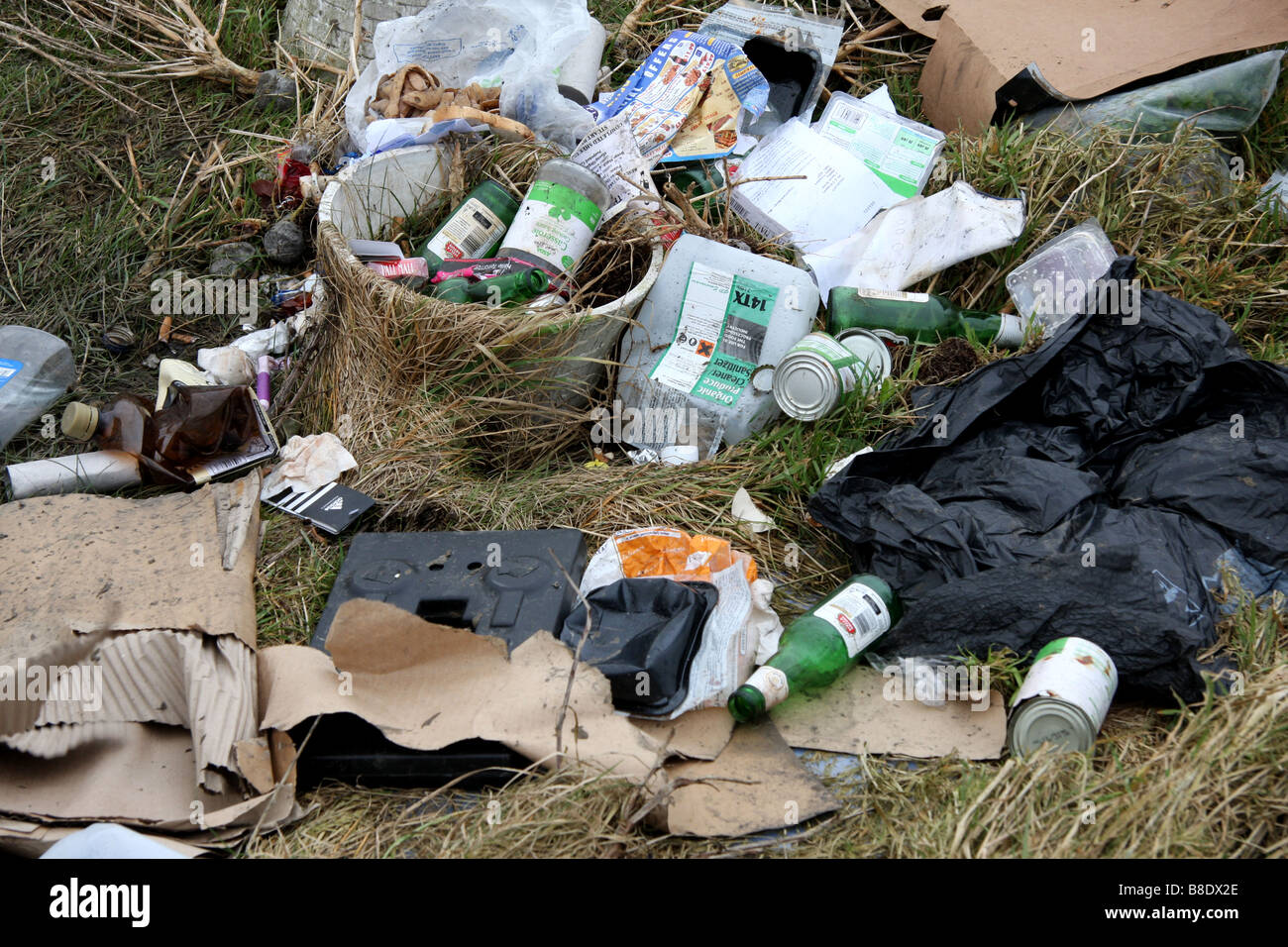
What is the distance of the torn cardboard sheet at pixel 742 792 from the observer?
1.72 m

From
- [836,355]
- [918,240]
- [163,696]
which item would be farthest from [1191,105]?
[163,696]

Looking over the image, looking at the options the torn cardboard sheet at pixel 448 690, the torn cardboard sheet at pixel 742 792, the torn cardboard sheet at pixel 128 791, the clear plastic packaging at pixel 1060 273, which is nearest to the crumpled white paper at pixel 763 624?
the torn cardboard sheet at pixel 742 792

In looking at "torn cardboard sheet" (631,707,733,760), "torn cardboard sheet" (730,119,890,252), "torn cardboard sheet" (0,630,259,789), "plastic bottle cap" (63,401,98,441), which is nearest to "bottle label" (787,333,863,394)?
"torn cardboard sheet" (730,119,890,252)

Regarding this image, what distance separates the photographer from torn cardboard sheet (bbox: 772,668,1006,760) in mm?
1891

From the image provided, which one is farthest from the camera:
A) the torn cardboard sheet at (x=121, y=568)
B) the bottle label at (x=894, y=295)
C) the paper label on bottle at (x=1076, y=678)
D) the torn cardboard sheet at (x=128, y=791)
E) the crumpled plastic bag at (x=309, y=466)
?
the bottle label at (x=894, y=295)

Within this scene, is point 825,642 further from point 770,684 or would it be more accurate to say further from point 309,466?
point 309,466

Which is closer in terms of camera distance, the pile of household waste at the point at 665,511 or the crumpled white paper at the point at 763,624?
the pile of household waste at the point at 665,511

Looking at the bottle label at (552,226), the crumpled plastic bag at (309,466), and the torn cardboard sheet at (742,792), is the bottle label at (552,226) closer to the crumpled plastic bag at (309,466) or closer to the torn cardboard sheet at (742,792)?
the crumpled plastic bag at (309,466)

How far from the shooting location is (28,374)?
2816 millimetres

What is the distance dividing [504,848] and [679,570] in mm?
764

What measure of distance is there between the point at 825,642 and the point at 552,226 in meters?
1.35

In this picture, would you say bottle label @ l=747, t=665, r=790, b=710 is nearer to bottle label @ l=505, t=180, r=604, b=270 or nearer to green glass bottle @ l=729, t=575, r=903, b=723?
green glass bottle @ l=729, t=575, r=903, b=723

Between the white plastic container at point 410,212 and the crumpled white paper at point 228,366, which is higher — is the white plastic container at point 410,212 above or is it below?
above

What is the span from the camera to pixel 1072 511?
2.16 meters
